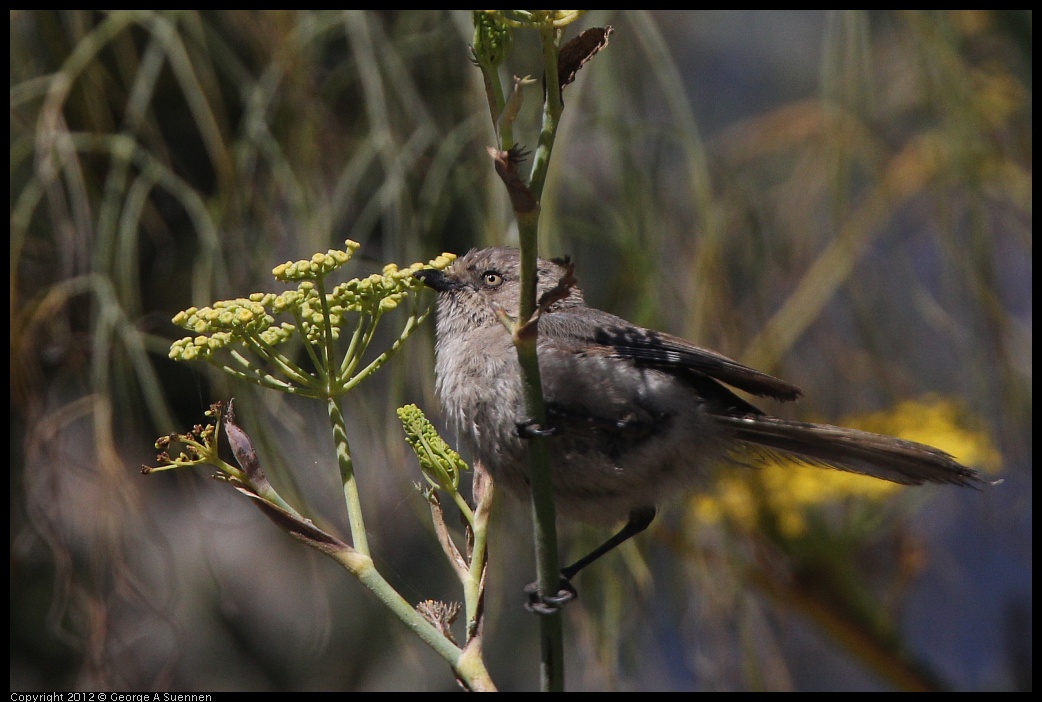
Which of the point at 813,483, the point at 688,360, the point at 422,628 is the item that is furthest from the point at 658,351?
the point at 422,628

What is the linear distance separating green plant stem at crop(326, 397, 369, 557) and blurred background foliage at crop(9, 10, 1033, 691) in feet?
2.51

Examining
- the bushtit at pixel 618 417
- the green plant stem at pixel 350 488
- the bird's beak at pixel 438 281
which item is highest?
the bird's beak at pixel 438 281

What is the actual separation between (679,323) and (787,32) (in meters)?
3.44

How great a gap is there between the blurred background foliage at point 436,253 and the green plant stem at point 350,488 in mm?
765

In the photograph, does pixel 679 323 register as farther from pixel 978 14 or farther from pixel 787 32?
pixel 787 32

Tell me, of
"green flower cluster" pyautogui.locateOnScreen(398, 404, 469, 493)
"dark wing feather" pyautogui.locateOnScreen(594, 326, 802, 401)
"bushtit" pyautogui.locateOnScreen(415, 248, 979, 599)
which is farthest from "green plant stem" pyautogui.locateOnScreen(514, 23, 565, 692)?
"dark wing feather" pyautogui.locateOnScreen(594, 326, 802, 401)

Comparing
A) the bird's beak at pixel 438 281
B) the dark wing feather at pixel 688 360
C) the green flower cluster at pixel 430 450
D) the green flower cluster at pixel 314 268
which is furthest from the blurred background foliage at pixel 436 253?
the green flower cluster at pixel 314 268

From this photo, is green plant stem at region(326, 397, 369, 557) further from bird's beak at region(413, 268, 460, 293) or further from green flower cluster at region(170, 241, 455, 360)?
bird's beak at region(413, 268, 460, 293)

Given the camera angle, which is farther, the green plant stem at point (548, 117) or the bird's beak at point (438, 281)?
the bird's beak at point (438, 281)

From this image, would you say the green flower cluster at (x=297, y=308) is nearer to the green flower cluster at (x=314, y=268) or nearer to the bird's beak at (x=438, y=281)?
the green flower cluster at (x=314, y=268)

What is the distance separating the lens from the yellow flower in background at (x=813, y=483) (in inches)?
90.4

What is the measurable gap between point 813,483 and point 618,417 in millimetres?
726

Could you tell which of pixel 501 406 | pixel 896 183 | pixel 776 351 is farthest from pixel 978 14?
pixel 501 406

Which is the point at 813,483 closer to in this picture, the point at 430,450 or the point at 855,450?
the point at 855,450
